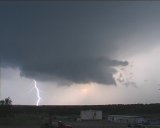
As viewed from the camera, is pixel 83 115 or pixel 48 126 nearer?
pixel 48 126

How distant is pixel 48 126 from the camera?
273 ft

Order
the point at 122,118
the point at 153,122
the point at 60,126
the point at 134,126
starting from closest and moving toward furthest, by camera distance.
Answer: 1. the point at 60,126
2. the point at 134,126
3. the point at 153,122
4. the point at 122,118

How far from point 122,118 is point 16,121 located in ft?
158

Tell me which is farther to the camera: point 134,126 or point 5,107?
point 5,107

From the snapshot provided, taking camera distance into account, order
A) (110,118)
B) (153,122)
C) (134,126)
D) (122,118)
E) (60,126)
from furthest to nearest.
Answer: (110,118) < (122,118) < (153,122) < (134,126) < (60,126)

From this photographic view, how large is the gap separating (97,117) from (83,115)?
752 centimetres

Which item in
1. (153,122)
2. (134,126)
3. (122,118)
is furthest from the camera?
(122,118)

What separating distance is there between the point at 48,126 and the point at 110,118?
83.9m

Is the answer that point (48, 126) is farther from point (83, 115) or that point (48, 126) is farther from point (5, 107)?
point (83, 115)

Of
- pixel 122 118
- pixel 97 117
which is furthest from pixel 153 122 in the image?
pixel 97 117

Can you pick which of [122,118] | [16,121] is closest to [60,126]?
[16,121]

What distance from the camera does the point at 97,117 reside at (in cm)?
17438

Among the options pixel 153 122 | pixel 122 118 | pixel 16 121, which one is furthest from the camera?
pixel 122 118

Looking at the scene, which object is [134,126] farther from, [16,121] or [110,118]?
[110,118]
